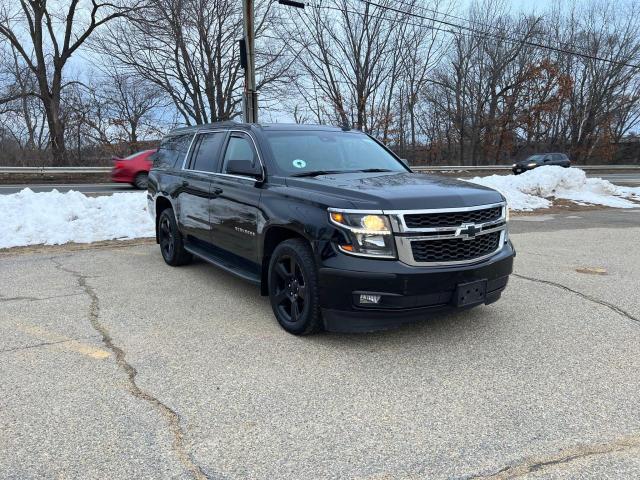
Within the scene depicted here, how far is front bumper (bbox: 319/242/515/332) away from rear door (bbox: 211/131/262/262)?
1.21 metres

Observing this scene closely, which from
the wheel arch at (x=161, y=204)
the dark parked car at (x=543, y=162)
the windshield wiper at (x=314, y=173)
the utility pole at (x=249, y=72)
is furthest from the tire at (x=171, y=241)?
the dark parked car at (x=543, y=162)

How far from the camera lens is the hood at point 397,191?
385cm

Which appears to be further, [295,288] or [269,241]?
[269,241]

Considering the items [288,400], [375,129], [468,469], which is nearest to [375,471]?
[468,469]

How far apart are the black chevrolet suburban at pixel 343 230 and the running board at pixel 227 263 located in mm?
18

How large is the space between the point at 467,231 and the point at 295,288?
1478 mm

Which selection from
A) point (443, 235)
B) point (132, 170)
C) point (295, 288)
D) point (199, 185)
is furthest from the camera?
point (132, 170)

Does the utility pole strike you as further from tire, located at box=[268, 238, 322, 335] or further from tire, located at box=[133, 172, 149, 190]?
tire, located at box=[268, 238, 322, 335]

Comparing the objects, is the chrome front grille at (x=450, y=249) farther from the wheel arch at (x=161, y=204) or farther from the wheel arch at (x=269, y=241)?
the wheel arch at (x=161, y=204)

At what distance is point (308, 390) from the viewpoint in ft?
11.1

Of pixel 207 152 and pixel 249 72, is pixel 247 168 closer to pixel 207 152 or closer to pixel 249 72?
pixel 207 152

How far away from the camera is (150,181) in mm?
7695

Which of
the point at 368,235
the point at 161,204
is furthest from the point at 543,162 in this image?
the point at 368,235

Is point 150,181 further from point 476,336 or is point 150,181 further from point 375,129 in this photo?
point 375,129
